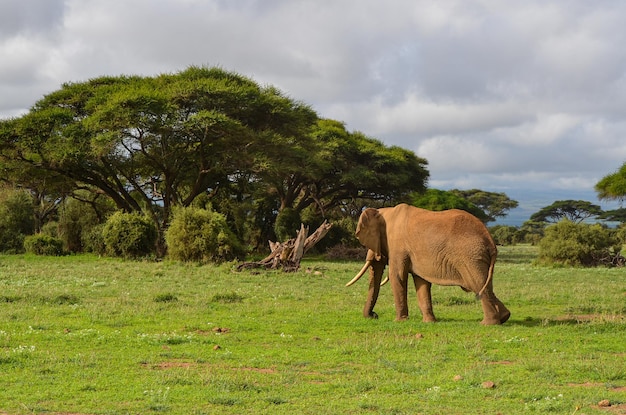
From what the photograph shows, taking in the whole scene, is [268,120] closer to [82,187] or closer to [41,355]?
[82,187]

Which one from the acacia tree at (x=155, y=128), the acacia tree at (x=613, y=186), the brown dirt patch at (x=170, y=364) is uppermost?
the acacia tree at (x=155, y=128)

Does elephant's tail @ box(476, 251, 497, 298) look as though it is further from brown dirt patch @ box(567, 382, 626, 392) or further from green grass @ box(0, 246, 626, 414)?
brown dirt patch @ box(567, 382, 626, 392)

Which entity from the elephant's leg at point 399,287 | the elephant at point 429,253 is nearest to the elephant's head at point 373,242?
the elephant at point 429,253

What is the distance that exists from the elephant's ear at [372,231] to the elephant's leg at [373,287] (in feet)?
0.87

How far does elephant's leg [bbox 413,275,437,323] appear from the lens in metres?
14.5

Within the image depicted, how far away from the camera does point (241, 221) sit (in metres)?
45.3

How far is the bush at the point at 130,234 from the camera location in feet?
119

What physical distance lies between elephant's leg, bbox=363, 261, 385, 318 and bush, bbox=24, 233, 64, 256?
96.0 ft

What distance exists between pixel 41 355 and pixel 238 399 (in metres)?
4.00

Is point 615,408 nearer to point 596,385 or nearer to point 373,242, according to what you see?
point 596,385

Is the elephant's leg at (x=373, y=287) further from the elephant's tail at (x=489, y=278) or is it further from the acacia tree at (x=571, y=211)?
the acacia tree at (x=571, y=211)

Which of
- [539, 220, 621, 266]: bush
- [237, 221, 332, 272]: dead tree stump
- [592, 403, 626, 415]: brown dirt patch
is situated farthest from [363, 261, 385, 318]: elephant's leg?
[539, 220, 621, 266]: bush

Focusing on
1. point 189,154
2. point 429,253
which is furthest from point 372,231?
point 189,154

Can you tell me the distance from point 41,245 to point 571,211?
5791 centimetres
